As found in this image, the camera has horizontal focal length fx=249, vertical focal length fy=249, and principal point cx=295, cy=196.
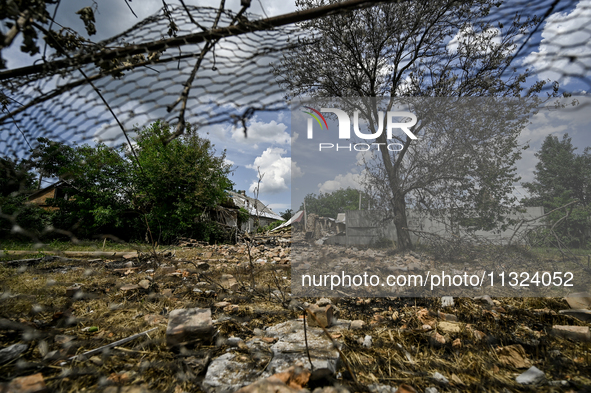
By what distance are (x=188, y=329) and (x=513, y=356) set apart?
1798 mm

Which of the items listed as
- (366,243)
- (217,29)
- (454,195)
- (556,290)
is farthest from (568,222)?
(217,29)

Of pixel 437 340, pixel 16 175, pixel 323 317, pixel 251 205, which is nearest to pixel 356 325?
pixel 323 317

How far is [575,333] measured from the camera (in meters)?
1.54

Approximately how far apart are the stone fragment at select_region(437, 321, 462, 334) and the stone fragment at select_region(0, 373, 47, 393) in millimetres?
2102

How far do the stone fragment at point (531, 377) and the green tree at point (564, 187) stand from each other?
297cm

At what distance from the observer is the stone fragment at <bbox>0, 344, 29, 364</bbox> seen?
1.17 meters

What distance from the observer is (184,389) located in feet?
3.54

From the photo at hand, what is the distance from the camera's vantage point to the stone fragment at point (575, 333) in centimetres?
151

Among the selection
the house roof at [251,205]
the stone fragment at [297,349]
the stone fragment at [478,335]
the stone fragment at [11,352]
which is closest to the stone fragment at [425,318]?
the stone fragment at [478,335]

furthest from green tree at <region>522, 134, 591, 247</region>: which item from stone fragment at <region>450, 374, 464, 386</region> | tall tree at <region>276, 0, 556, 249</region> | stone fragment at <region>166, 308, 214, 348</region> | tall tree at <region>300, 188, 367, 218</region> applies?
stone fragment at <region>166, 308, 214, 348</region>

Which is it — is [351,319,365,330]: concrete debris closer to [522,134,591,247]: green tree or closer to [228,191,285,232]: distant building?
[228,191,285,232]: distant building

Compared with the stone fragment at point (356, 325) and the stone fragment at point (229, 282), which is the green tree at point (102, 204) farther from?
the stone fragment at point (356, 325)

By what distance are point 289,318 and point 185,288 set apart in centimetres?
116

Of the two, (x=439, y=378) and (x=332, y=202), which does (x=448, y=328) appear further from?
(x=332, y=202)
